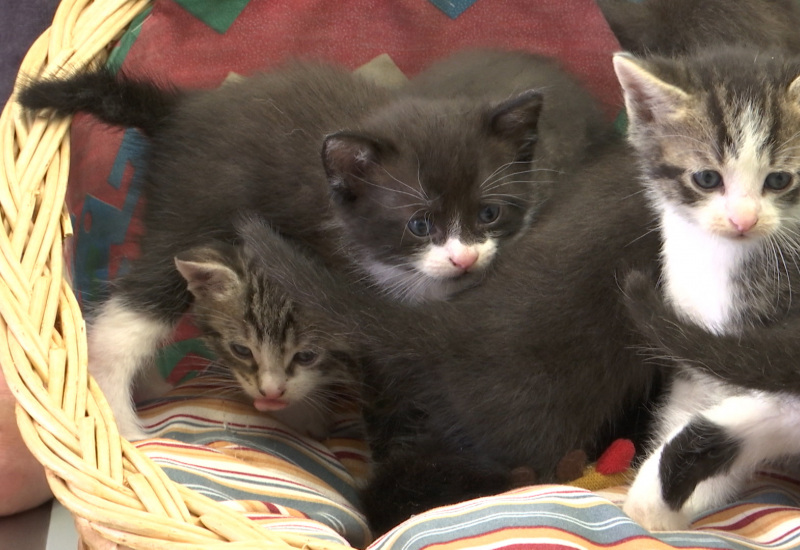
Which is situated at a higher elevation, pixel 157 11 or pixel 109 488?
pixel 157 11

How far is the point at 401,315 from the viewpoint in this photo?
5.22 feet

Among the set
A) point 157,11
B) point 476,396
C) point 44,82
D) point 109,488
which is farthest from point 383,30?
point 109,488

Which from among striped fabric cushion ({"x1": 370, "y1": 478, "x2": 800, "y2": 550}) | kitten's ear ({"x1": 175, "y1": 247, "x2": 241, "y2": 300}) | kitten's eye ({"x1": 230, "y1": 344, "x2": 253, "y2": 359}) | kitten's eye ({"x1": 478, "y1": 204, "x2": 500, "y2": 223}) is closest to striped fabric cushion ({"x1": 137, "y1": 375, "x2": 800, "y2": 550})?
striped fabric cushion ({"x1": 370, "y1": 478, "x2": 800, "y2": 550})

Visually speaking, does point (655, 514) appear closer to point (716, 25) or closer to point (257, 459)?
point (257, 459)

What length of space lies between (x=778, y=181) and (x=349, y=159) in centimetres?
73

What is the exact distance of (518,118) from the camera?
166 centimetres

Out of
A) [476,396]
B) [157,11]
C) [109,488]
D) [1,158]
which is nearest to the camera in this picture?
[109,488]

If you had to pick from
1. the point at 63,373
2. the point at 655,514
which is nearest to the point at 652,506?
the point at 655,514

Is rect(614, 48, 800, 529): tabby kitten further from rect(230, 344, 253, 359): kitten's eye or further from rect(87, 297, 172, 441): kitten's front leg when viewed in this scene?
rect(87, 297, 172, 441): kitten's front leg

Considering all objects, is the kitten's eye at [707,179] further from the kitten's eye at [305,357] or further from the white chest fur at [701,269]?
the kitten's eye at [305,357]

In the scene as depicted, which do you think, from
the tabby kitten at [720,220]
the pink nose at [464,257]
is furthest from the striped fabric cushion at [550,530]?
the pink nose at [464,257]

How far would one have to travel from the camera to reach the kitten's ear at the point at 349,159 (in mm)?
1568

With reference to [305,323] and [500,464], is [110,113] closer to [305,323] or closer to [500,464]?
[305,323]

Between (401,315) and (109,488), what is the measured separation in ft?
1.89
